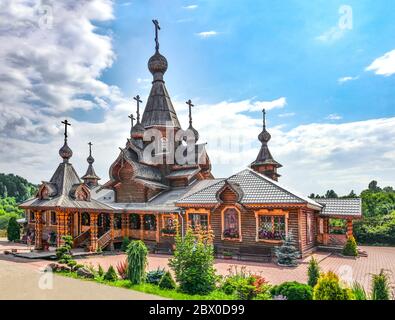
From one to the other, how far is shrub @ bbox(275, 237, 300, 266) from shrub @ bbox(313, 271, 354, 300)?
763 cm

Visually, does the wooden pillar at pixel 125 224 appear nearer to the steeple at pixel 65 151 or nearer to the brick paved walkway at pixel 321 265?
the brick paved walkway at pixel 321 265

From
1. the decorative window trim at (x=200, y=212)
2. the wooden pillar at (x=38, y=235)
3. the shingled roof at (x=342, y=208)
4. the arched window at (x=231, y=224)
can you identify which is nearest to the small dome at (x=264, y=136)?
the shingled roof at (x=342, y=208)

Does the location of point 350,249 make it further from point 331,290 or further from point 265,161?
point 265,161

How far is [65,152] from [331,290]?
1945cm

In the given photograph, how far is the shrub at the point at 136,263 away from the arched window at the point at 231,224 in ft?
25.3

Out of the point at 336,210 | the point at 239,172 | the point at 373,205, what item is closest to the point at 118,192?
the point at 239,172

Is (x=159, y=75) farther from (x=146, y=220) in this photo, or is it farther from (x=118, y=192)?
(x=146, y=220)

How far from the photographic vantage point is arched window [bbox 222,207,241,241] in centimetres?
1747

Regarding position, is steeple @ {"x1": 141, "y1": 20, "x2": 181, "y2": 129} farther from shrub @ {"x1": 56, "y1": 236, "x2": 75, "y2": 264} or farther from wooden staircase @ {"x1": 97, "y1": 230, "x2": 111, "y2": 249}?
shrub @ {"x1": 56, "y1": 236, "x2": 75, "y2": 264}

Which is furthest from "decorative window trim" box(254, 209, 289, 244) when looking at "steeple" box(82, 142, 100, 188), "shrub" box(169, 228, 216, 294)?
"steeple" box(82, 142, 100, 188)

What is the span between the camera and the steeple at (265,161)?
3097 centimetres

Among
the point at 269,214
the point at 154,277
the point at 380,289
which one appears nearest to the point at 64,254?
the point at 154,277

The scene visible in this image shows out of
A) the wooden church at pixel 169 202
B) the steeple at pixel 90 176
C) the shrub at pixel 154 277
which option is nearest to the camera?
the shrub at pixel 154 277
